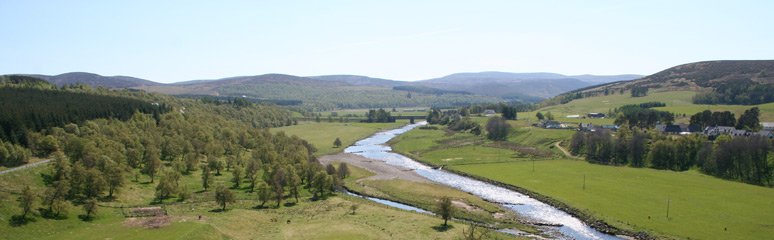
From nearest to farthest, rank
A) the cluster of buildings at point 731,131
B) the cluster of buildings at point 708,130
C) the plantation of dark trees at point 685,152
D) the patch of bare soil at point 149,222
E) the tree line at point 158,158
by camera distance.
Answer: the patch of bare soil at point 149,222 → the tree line at point 158,158 → the plantation of dark trees at point 685,152 → the cluster of buildings at point 731,131 → the cluster of buildings at point 708,130

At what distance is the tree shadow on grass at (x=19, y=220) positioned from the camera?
54.8 m

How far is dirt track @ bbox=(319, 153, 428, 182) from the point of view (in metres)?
111

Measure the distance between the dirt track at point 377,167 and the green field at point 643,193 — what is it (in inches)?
516

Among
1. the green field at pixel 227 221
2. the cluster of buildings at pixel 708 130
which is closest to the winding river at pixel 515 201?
the green field at pixel 227 221

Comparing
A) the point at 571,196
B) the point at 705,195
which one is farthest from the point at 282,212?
the point at 705,195

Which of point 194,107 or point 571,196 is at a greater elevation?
point 194,107

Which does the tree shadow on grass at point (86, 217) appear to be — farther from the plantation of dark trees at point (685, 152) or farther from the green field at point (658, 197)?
the plantation of dark trees at point (685, 152)

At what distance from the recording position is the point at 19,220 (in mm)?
55844

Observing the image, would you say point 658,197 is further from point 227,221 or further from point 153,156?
point 153,156

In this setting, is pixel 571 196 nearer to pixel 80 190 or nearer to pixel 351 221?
pixel 351 221

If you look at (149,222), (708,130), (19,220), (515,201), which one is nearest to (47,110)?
(19,220)

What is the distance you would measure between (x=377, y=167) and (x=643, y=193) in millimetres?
62157

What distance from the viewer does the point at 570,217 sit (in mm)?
75250

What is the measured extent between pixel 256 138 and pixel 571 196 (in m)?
80.8
